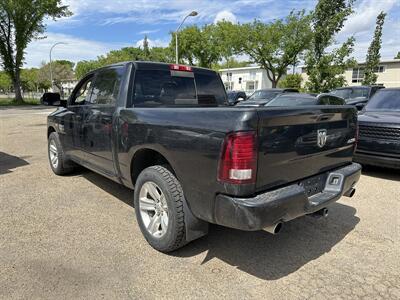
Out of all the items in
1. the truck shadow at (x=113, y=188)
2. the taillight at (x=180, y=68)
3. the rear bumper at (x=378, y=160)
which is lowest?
the truck shadow at (x=113, y=188)

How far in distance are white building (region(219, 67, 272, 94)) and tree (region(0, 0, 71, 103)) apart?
30.7 meters

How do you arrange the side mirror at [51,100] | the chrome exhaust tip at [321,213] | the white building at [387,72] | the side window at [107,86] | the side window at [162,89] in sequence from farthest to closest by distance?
the white building at [387,72]
the side mirror at [51,100]
the side window at [107,86]
the side window at [162,89]
the chrome exhaust tip at [321,213]

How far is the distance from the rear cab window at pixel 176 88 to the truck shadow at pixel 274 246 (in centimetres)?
165

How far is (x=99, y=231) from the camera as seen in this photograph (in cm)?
353

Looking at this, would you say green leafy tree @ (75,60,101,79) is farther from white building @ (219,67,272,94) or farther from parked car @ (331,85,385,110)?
parked car @ (331,85,385,110)

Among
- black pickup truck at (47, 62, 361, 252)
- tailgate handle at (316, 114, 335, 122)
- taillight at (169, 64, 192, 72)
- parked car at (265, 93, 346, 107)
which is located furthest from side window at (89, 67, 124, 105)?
parked car at (265, 93, 346, 107)

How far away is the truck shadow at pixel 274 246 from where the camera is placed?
2.90 m

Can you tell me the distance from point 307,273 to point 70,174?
4.50 m

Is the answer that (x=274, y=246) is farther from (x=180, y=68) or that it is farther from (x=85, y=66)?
(x=85, y=66)

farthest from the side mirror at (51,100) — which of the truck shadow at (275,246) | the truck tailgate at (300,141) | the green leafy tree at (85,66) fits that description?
the green leafy tree at (85,66)

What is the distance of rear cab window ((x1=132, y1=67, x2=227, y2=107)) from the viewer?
366cm

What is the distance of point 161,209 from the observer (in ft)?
10.1

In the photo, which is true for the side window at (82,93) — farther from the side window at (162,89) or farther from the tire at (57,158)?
the side window at (162,89)

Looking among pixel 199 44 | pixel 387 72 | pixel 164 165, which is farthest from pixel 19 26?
pixel 387 72
